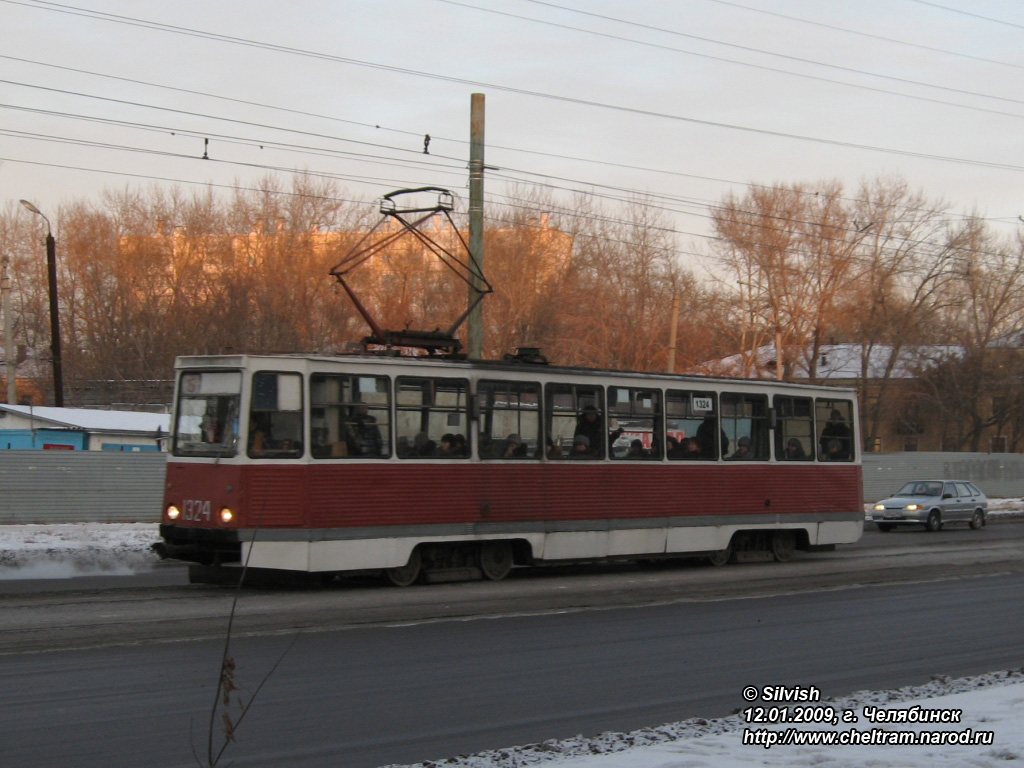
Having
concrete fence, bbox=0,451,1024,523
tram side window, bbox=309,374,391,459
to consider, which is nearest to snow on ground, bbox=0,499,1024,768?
tram side window, bbox=309,374,391,459

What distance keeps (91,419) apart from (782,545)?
75.3ft

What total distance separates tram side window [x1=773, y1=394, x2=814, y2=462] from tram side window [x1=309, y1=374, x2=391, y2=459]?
8.06m

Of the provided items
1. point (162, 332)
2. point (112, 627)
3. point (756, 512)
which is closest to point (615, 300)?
point (162, 332)

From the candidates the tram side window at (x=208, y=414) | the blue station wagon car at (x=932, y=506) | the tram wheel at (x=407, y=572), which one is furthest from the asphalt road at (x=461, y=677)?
the blue station wagon car at (x=932, y=506)

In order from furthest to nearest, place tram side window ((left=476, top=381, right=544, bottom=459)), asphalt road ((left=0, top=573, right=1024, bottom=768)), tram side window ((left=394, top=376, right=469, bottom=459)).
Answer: tram side window ((left=476, top=381, right=544, bottom=459)) < tram side window ((left=394, top=376, right=469, bottom=459)) < asphalt road ((left=0, top=573, right=1024, bottom=768))

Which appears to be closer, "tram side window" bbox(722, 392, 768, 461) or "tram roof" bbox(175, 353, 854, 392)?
"tram roof" bbox(175, 353, 854, 392)

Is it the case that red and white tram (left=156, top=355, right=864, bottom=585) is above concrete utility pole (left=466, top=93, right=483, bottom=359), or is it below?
below

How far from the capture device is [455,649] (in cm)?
1054

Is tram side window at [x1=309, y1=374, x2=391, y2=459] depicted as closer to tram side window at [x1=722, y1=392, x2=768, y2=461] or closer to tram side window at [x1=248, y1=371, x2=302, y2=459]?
tram side window at [x1=248, y1=371, x2=302, y2=459]

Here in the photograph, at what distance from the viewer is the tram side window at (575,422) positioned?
55.8 feet

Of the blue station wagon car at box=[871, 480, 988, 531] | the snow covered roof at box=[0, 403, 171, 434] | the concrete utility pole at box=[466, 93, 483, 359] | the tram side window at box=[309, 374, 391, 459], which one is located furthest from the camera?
the snow covered roof at box=[0, 403, 171, 434]

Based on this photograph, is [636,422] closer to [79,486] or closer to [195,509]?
[195,509]

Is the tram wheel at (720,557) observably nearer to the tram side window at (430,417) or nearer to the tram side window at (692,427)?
the tram side window at (692,427)

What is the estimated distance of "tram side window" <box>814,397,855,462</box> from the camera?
21219 mm
